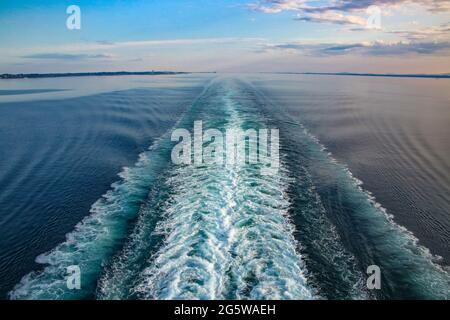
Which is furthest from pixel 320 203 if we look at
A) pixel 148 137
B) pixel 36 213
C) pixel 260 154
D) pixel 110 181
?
pixel 148 137

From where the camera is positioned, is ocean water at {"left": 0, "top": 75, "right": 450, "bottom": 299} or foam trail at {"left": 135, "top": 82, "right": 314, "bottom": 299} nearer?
foam trail at {"left": 135, "top": 82, "right": 314, "bottom": 299}

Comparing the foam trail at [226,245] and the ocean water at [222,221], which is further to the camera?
the ocean water at [222,221]

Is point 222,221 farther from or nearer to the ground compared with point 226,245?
farther from the ground

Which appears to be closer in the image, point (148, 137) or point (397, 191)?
point (397, 191)

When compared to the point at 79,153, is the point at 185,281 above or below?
below

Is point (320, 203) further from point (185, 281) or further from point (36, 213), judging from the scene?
point (36, 213)

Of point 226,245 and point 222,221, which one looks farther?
point 222,221

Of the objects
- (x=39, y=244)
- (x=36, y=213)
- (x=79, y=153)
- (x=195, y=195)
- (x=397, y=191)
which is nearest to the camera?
(x=39, y=244)
